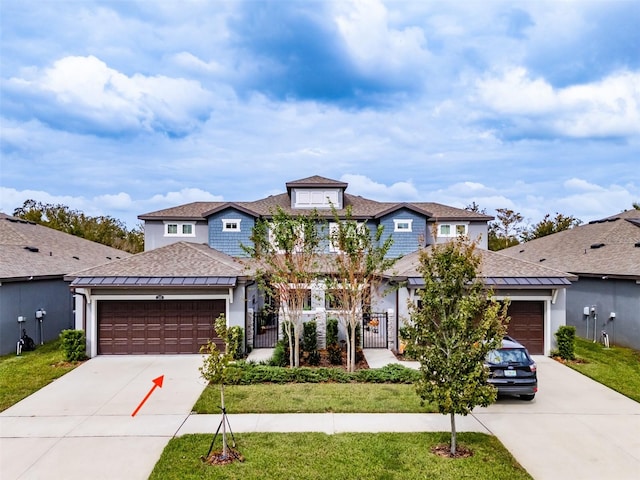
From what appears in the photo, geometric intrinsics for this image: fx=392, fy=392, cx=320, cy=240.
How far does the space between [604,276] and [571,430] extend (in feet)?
36.8

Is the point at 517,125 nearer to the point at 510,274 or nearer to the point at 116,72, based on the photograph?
the point at 510,274

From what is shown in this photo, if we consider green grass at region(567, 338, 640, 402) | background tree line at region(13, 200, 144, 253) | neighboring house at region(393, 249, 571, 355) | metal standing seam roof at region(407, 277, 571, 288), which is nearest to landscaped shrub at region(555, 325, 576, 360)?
green grass at region(567, 338, 640, 402)

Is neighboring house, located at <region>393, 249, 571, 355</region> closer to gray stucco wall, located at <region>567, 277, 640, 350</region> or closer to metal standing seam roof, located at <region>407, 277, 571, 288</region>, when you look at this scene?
metal standing seam roof, located at <region>407, 277, 571, 288</region>

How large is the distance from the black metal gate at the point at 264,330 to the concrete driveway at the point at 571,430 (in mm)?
9223

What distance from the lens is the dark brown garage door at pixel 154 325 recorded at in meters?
14.9

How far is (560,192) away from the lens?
31375 millimetres

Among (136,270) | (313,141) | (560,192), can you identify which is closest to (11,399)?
(136,270)

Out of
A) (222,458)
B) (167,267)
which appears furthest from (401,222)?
(222,458)

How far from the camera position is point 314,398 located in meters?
10.1

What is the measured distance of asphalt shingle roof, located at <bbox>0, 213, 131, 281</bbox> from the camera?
1659cm

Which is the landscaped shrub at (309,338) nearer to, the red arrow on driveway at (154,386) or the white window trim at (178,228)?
the red arrow on driveway at (154,386)

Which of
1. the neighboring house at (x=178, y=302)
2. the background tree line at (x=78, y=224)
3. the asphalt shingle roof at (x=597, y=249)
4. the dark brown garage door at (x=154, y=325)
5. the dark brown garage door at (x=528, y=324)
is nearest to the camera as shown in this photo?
the neighboring house at (x=178, y=302)

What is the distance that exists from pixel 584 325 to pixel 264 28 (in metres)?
19.4

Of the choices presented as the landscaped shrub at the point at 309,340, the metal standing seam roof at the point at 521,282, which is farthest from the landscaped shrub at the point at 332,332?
the metal standing seam roof at the point at 521,282
